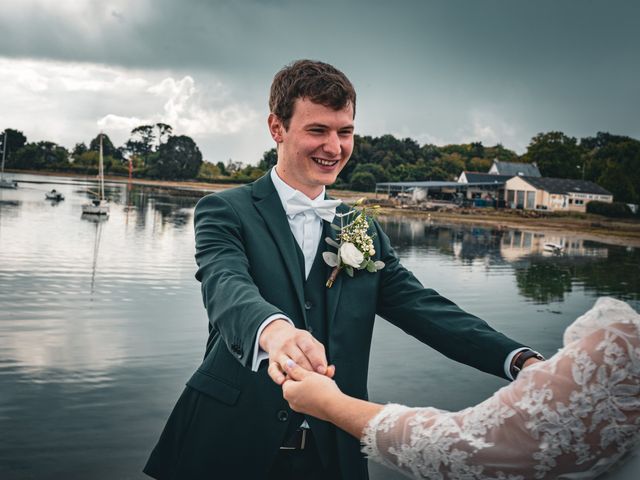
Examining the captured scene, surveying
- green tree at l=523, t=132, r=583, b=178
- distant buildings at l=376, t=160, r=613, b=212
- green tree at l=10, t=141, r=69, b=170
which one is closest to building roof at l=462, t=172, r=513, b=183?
distant buildings at l=376, t=160, r=613, b=212

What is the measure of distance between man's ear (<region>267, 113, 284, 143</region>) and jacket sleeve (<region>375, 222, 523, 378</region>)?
676 mm

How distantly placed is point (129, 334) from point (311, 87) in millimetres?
11605

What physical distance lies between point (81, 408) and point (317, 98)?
7.48 metres

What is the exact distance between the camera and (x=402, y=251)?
115 ft

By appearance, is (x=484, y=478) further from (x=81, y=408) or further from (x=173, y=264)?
(x=173, y=264)

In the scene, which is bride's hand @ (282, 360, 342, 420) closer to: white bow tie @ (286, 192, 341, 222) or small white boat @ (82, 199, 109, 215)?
white bow tie @ (286, 192, 341, 222)

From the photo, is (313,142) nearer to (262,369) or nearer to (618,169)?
(262,369)

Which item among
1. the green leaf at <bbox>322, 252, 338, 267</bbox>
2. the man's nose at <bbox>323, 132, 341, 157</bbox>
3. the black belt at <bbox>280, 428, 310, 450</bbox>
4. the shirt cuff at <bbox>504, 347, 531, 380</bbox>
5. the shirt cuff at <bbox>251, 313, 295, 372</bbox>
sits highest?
the man's nose at <bbox>323, 132, 341, 157</bbox>

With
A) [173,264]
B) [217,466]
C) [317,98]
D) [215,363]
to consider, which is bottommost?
[173,264]

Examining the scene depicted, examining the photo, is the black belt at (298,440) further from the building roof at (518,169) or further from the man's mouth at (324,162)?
the building roof at (518,169)

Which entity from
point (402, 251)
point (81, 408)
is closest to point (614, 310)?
point (81, 408)

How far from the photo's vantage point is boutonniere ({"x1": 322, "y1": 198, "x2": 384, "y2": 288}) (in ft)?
8.43

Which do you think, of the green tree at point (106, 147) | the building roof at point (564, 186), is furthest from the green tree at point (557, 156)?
the green tree at point (106, 147)

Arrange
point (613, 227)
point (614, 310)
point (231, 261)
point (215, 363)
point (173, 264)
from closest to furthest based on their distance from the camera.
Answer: point (614, 310) → point (231, 261) → point (215, 363) → point (173, 264) → point (613, 227)
